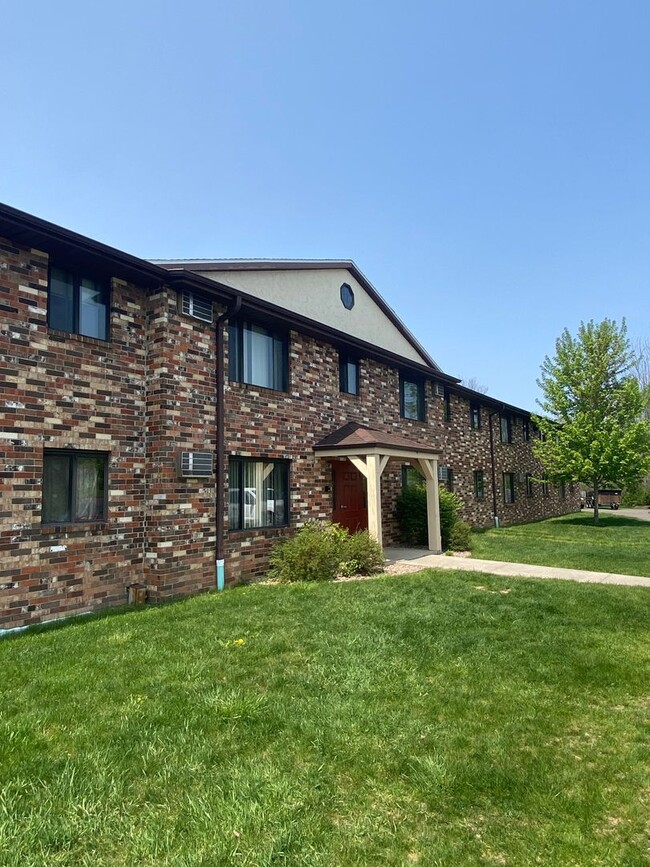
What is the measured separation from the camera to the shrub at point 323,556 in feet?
30.9

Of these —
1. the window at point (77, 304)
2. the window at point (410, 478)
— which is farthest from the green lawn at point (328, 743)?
the window at point (410, 478)

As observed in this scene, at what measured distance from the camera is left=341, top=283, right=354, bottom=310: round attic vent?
15.5 metres

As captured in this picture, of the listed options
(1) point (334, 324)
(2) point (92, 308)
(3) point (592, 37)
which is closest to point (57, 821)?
(2) point (92, 308)

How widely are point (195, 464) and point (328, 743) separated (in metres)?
5.70

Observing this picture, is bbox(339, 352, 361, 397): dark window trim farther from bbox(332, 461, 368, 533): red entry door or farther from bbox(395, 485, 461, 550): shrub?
bbox(395, 485, 461, 550): shrub

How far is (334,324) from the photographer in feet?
48.3

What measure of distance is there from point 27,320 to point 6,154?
3157mm

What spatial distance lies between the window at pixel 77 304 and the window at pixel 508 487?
18107mm

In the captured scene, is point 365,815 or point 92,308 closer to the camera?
point 365,815

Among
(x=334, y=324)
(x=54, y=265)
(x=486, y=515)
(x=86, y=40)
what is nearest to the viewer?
(x=54, y=265)

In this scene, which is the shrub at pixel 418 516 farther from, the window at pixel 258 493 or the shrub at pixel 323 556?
the window at pixel 258 493

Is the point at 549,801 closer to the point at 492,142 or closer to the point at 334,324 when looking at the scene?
the point at 492,142

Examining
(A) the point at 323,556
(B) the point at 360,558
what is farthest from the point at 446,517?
(A) the point at 323,556

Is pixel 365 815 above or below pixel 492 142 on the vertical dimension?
below
